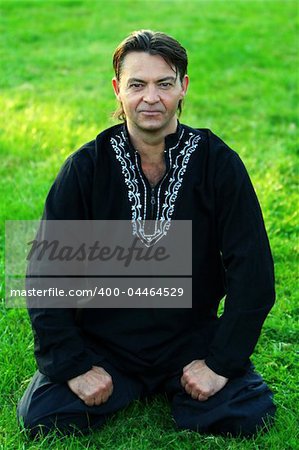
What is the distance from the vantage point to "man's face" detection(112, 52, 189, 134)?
3347 mm

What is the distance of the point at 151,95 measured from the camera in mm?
3320

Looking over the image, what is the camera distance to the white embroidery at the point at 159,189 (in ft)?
11.3

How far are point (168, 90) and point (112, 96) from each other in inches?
188

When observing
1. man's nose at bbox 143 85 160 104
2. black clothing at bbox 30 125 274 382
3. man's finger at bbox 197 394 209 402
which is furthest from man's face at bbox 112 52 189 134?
man's finger at bbox 197 394 209 402

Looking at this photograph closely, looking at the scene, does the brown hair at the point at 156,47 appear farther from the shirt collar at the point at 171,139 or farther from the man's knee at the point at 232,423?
the man's knee at the point at 232,423

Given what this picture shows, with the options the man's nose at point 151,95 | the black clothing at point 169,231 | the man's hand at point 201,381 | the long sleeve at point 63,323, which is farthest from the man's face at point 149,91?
the man's hand at point 201,381

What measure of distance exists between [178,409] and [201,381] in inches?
7.4

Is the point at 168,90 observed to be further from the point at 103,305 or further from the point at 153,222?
the point at 103,305

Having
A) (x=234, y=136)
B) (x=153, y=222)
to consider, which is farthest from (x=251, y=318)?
(x=234, y=136)

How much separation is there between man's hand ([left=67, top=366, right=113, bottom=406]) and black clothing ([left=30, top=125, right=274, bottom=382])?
4 cm

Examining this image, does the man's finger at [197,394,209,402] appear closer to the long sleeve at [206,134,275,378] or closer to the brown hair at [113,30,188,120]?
the long sleeve at [206,134,275,378]

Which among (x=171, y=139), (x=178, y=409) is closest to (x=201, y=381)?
(x=178, y=409)

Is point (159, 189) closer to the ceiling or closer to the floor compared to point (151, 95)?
closer to the floor

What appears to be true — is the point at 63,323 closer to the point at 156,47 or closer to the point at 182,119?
the point at 156,47
